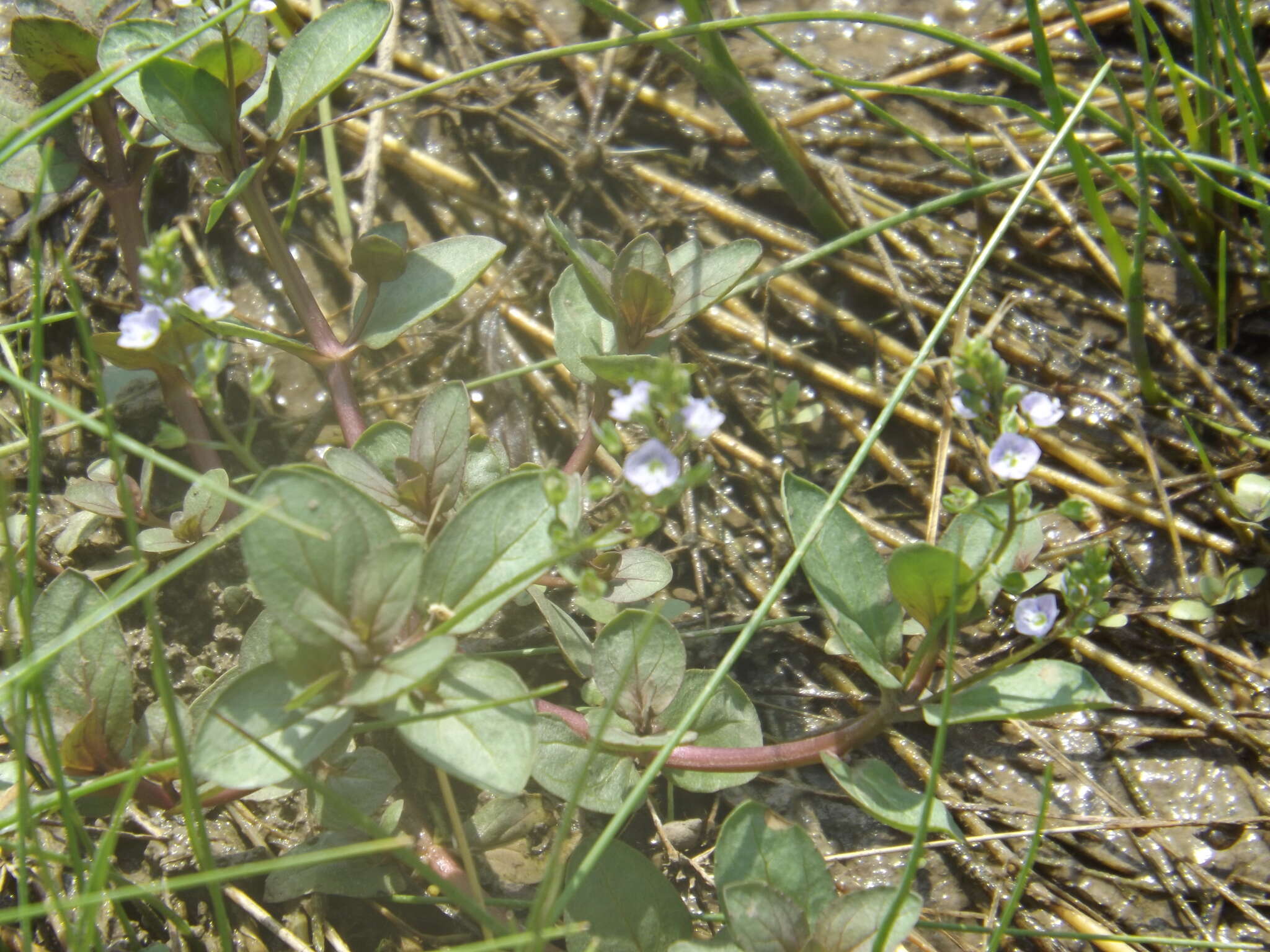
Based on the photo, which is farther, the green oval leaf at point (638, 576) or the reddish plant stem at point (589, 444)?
the reddish plant stem at point (589, 444)

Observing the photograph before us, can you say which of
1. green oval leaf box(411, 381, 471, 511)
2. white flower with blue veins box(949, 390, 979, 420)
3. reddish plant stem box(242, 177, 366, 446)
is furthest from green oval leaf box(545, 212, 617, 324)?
white flower with blue veins box(949, 390, 979, 420)

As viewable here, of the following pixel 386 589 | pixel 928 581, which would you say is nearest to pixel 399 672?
pixel 386 589

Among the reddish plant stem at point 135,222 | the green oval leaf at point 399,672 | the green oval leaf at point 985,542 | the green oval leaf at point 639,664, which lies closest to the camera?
the green oval leaf at point 399,672

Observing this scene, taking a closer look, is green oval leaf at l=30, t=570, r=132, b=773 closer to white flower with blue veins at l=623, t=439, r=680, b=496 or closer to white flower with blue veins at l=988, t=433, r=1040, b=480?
white flower with blue veins at l=623, t=439, r=680, b=496

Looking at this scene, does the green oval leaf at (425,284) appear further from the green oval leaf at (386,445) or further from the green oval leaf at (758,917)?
the green oval leaf at (758,917)

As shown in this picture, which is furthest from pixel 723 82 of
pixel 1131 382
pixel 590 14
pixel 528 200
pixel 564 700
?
pixel 564 700

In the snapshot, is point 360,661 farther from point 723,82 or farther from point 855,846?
point 723,82

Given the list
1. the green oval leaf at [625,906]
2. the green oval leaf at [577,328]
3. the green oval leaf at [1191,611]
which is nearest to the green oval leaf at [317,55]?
the green oval leaf at [577,328]

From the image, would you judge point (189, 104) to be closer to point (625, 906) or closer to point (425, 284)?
point (425, 284)
